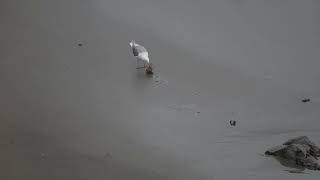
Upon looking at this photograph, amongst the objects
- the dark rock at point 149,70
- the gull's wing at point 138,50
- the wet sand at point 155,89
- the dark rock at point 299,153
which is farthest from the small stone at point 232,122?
the gull's wing at point 138,50

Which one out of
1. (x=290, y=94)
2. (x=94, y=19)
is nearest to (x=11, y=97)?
(x=94, y=19)

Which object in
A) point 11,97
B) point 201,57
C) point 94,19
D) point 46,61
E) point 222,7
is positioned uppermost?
point 222,7

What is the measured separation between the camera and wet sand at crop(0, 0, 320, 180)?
491 cm

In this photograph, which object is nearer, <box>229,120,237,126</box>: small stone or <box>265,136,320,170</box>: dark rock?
<box>265,136,320,170</box>: dark rock

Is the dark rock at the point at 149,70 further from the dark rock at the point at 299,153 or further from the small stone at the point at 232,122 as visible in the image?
the dark rock at the point at 299,153

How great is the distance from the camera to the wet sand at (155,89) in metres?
4.91

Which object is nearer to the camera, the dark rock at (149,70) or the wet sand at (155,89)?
the wet sand at (155,89)

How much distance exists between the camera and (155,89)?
6.71 metres

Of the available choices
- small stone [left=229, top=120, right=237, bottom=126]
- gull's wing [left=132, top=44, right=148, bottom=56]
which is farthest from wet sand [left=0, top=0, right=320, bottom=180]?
gull's wing [left=132, top=44, right=148, bottom=56]

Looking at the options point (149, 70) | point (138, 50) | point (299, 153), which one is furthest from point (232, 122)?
point (138, 50)

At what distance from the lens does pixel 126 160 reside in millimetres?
4859

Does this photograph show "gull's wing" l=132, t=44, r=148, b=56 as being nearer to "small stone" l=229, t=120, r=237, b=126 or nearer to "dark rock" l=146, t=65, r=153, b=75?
"dark rock" l=146, t=65, r=153, b=75

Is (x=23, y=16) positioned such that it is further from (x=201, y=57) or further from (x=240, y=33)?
(x=240, y=33)

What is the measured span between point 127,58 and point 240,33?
2617 mm
